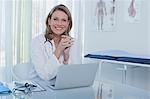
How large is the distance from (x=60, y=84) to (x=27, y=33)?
68.3 inches

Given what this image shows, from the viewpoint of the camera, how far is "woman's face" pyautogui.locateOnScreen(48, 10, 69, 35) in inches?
77.0

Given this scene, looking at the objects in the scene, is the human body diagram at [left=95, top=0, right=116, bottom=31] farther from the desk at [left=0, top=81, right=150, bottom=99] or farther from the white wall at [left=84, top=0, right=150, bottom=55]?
the desk at [left=0, top=81, right=150, bottom=99]

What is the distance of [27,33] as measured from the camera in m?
3.08

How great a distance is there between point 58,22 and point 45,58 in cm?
30

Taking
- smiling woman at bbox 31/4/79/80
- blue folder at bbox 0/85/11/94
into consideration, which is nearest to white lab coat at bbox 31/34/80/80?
smiling woman at bbox 31/4/79/80

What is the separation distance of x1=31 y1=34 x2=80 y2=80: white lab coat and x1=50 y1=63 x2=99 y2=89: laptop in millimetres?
201

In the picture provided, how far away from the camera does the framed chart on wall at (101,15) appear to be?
3109 mm

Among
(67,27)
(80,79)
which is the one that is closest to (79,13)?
(67,27)

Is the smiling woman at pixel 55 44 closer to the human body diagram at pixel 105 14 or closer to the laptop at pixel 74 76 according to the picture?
the laptop at pixel 74 76

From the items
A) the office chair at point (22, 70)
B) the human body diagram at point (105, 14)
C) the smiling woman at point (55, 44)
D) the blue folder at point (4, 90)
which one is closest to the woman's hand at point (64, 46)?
the smiling woman at point (55, 44)

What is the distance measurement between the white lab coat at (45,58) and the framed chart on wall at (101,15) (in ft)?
3.77

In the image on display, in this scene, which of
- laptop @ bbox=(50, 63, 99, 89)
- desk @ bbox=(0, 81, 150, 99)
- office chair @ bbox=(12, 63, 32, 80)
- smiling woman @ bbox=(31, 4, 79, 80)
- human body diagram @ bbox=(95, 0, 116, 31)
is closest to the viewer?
desk @ bbox=(0, 81, 150, 99)

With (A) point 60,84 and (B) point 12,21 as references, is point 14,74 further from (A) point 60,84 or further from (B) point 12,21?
(B) point 12,21

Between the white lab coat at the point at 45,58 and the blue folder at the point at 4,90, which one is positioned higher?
the white lab coat at the point at 45,58
